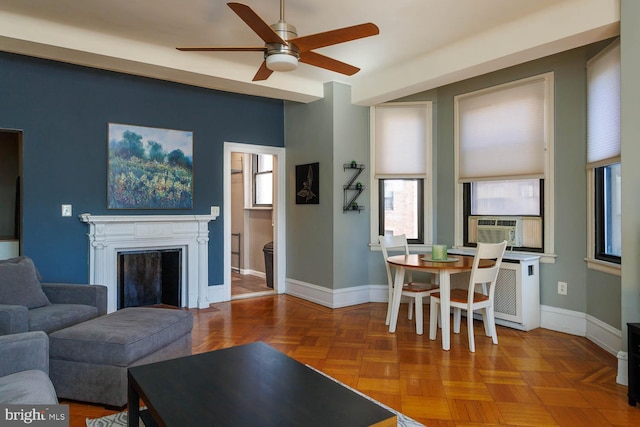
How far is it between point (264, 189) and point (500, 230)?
3670mm

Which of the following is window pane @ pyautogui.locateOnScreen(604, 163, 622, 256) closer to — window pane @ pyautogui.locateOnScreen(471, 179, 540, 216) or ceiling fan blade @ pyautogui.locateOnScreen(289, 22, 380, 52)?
window pane @ pyautogui.locateOnScreen(471, 179, 540, 216)

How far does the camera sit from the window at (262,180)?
6460 mm

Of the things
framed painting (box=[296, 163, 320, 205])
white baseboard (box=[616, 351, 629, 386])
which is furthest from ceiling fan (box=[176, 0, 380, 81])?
white baseboard (box=[616, 351, 629, 386])

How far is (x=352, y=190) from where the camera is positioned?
482 centimetres

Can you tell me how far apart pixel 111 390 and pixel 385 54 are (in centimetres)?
340

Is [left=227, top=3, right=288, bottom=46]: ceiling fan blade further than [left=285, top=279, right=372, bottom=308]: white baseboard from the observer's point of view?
No

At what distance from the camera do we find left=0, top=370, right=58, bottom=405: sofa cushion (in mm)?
1543

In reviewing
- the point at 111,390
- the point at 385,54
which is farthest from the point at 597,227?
the point at 111,390

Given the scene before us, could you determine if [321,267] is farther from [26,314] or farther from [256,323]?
[26,314]

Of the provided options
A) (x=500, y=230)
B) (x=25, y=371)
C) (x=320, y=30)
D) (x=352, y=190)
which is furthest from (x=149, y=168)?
(x=500, y=230)

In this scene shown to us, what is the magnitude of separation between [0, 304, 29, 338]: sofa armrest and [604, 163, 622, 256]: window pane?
4.12 m

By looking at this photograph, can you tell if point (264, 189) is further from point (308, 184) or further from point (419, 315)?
point (419, 315)

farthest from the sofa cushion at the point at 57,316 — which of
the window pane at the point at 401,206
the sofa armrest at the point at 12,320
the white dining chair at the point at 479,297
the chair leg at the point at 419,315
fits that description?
the window pane at the point at 401,206

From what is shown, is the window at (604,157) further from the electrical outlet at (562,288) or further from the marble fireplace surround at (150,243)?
the marble fireplace surround at (150,243)
